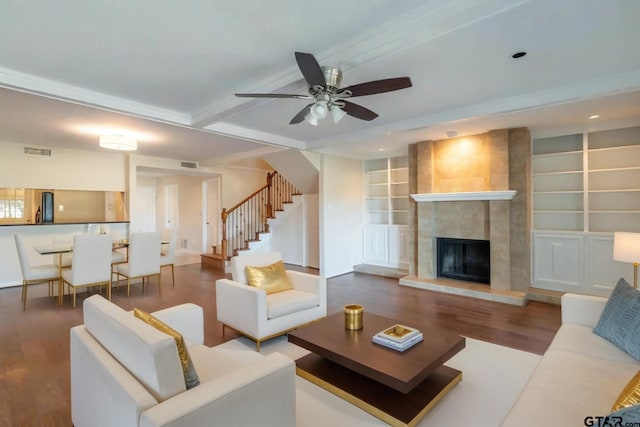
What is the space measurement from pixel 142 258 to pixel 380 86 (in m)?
4.48

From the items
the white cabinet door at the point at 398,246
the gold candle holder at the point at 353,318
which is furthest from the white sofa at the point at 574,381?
the white cabinet door at the point at 398,246

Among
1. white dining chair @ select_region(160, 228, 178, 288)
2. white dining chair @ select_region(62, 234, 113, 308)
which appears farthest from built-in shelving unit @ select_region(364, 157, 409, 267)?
white dining chair @ select_region(62, 234, 113, 308)

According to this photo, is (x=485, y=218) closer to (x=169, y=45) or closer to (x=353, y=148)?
(x=353, y=148)

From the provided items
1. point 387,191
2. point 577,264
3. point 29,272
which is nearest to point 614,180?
point 577,264

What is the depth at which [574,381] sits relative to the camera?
1.77 m

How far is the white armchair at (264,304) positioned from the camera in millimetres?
3062

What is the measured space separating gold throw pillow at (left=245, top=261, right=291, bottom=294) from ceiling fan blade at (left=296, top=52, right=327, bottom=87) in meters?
2.01

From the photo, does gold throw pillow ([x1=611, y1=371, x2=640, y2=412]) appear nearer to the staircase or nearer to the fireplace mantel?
the fireplace mantel

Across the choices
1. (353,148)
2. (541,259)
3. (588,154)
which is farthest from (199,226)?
(588,154)

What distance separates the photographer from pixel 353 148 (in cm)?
589

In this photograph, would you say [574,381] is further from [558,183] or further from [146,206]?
[146,206]

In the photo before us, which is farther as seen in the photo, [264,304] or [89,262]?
[89,262]

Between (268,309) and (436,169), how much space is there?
3910 mm

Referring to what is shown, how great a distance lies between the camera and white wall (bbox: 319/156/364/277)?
246 inches
